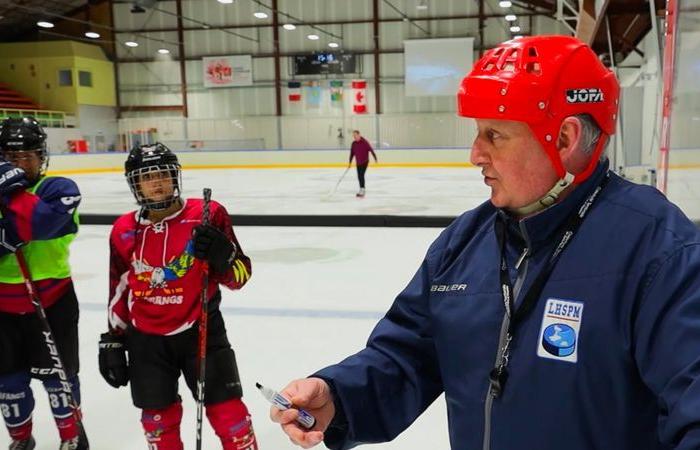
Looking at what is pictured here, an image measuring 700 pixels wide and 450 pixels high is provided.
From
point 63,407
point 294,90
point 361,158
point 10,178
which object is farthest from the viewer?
point 294,90

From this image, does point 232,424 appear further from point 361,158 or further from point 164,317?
point 361,158

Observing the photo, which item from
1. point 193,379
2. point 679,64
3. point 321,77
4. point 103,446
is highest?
point 321,77

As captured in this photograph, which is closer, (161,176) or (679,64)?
(161,176)

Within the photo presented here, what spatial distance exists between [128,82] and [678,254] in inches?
1044

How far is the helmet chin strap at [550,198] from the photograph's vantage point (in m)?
0.97

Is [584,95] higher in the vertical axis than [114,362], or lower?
higher

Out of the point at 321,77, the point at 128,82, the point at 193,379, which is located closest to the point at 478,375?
the point at 193,379

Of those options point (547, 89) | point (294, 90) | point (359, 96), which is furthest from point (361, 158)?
point (294, 90)

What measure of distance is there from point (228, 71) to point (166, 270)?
23029mm

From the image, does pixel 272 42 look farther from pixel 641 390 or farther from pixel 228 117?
pixel 641 390

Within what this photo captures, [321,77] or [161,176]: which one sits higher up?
[321,77]

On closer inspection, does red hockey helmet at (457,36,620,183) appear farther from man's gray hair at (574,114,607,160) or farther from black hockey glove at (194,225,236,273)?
black hockey glove at (194,225,236,273)

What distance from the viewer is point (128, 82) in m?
25.1

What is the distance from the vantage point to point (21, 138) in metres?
2.24
